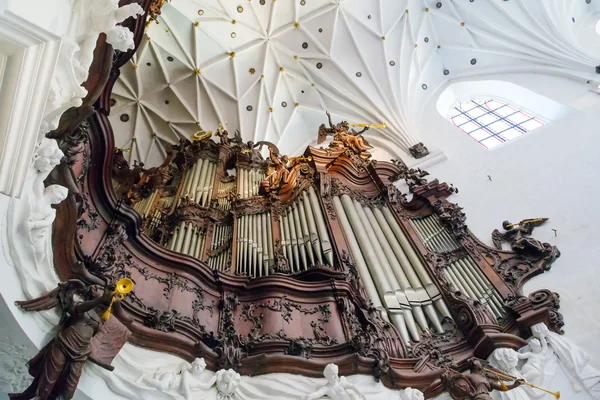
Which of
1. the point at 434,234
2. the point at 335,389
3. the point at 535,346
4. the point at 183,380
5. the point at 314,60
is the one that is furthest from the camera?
the point at 314,60

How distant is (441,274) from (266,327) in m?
2.70

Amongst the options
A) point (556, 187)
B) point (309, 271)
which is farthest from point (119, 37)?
point (556, 187)

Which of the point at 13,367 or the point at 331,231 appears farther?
the point at 331,231

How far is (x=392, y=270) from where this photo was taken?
662cm

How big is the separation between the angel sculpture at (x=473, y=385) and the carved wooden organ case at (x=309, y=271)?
144 millimetres

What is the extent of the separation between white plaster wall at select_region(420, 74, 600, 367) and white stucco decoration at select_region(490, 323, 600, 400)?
28cm

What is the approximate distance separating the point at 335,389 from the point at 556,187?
6469mm

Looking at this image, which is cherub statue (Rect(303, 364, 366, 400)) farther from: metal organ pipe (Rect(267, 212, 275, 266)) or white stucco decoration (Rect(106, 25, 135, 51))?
white stucco decoration (Rect(106, 25, 135, 51))

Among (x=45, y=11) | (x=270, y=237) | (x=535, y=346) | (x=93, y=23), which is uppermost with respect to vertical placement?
(x=270, y=237)

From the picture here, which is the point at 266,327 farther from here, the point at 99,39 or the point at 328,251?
the point at 99,39

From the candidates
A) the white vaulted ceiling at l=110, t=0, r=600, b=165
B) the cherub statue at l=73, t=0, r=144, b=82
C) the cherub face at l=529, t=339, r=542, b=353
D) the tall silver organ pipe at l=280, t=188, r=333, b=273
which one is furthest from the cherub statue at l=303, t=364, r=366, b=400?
the white vaulted ceiling at l=110, t=0, r=600, b=165

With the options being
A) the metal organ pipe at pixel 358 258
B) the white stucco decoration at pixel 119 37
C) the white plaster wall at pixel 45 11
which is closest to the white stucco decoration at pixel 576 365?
the metal organ pipe at pixel 358 258

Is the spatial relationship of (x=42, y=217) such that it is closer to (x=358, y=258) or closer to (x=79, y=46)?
(x=79, y=46)

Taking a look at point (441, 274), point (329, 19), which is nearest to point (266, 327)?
point (441, 274)
